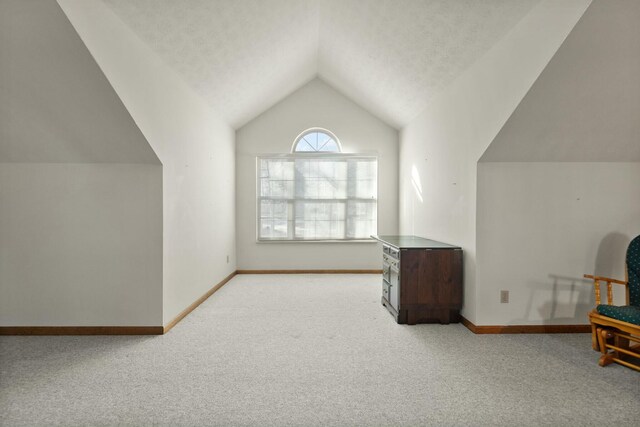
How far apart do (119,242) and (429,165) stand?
3.62m

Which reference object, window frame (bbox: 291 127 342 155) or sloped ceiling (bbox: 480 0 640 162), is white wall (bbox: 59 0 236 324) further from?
sloped ceiling (bbox: 480 0 640 162)

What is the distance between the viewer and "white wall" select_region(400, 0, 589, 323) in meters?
2.64

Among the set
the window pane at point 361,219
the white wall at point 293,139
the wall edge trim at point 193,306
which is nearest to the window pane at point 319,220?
the window pane at point 361,219

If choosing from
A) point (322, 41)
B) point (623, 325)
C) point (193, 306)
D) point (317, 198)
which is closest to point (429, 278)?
A: point (623, 325)

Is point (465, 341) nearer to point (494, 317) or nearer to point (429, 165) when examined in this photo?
point (494, 317)

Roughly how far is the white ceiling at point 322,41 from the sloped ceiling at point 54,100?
0.52 m

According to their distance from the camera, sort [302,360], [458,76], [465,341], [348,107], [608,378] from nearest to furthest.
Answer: [608,378]
[302,360]
[465,341]
[458,76]
[348,107]

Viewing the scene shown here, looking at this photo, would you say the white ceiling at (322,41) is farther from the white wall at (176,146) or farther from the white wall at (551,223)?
the white wall at (551,223)

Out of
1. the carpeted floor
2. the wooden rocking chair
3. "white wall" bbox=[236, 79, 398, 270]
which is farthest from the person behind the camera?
"white wall" bbox=[236, 79, 398, 270]

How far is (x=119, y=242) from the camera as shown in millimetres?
3373

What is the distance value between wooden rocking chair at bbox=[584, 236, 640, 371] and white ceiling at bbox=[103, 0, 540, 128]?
220 cm

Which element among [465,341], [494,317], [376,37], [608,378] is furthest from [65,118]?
[608,378]

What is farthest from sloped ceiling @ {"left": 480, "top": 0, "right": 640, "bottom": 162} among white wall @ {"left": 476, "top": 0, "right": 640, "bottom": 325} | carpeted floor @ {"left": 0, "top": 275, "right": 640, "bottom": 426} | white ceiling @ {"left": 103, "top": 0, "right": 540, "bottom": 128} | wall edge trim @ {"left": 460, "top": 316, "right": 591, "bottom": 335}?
carpeted floor @ {"left": 0, "top": 275, "right": 640, "bottom": 426}

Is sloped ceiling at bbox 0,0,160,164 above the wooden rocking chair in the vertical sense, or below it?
above
